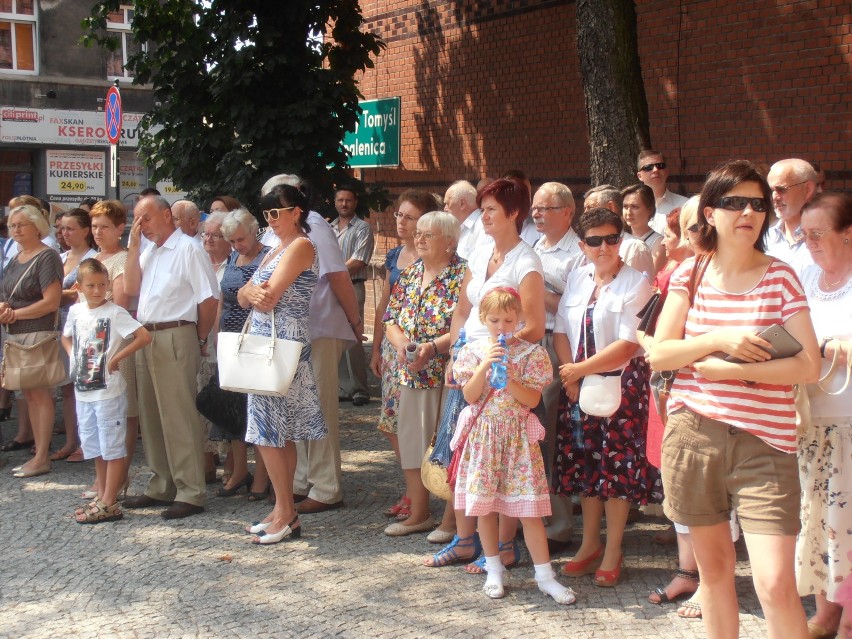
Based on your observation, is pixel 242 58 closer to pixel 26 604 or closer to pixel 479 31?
pixel 479 31

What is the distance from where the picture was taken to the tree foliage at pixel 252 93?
9891 mm

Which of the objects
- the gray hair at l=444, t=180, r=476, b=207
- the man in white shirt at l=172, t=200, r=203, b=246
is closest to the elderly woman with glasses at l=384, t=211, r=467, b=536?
the gray hair at l=444, t=180, r=476, b=207

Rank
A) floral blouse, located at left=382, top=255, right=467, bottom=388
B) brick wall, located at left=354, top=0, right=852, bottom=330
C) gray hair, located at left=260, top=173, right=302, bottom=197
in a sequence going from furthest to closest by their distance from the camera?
brick wall, located at left=354, top=0, right=852, bottom=330 → gray hair, located at left=260, top=173, right=302, bottom=197 → floral blouse, located at left=382, top=255, right=467, bottom=388

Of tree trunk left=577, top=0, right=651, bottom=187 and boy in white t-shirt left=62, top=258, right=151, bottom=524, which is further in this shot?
tree trunk left=577, top=0, right=651, bottom=187

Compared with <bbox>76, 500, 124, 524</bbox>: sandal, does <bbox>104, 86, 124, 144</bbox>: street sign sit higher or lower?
higher

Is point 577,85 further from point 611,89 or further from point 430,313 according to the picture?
point 430,313

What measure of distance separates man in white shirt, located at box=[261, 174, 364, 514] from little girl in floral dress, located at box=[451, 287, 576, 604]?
180 centimetres

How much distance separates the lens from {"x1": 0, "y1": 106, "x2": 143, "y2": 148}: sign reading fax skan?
2502 cm

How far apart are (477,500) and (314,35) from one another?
6.65 m

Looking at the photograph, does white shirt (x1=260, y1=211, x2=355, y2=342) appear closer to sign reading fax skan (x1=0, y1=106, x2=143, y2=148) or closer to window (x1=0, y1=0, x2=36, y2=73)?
sign reading fax skan (x1=0, y1=106, x2=143, y2=148)

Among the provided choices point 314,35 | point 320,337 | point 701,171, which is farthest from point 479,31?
point 320,337

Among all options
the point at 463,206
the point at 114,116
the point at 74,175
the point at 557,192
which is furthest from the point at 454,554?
the point at 74,175

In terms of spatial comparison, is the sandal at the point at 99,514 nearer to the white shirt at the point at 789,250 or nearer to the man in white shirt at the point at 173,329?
the man in white shirt at the point at 173,329

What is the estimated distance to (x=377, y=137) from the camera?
14500 millimetres
